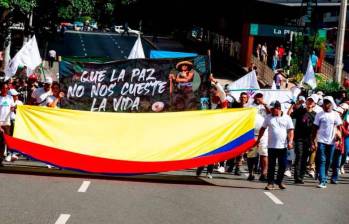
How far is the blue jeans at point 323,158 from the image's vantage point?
1700cm

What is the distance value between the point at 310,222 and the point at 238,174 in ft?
21.8

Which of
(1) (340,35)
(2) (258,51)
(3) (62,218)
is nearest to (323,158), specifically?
(3) (62,218)

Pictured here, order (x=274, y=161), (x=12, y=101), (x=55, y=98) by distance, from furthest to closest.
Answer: (x=12, y=101)
(x=55, y=98)
(x=274, y=161)

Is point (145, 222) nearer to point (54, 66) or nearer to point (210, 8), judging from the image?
point (54, 66)

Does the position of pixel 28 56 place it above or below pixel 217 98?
above

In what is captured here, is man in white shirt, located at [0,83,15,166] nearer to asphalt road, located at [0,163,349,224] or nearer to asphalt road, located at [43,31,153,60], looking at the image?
asphalt road, located at [0,163,349,224]

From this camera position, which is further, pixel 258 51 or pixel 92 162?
pixel 258 51

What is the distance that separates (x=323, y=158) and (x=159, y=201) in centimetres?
474

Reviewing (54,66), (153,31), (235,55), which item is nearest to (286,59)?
(235,55)

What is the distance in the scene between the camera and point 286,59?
46750mm

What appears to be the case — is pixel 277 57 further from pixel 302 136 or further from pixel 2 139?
pixel 2 139

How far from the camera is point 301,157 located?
57.9 ft

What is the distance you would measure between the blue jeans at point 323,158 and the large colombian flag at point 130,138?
1488 millimetres

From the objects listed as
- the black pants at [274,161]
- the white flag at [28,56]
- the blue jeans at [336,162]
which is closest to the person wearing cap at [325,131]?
the blue jeans at [336,162]
